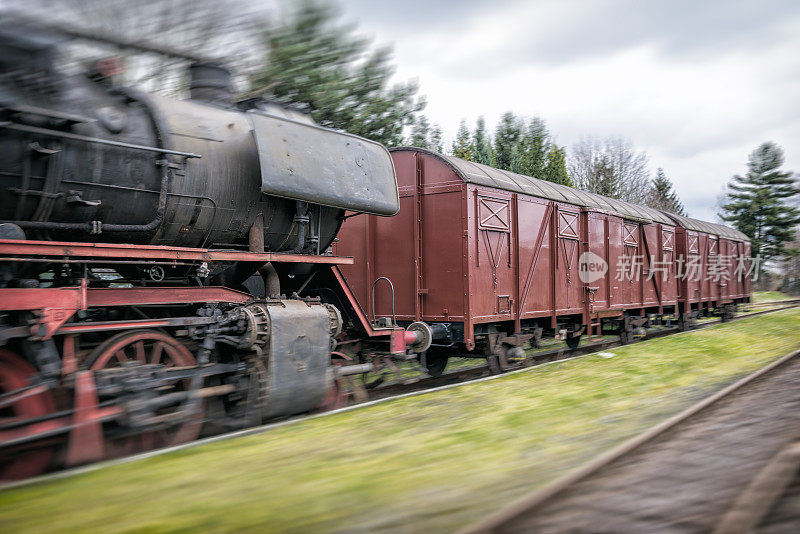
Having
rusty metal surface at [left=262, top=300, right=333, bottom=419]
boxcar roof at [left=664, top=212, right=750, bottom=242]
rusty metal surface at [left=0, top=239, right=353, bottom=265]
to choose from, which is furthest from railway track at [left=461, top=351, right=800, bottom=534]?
boxcar roof at [left=664, top=212, right=750, bottom=242]

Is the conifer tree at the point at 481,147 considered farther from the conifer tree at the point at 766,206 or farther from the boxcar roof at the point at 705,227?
the conifer tree at the point at 766,206

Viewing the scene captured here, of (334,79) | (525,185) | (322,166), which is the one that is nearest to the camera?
(322,166)

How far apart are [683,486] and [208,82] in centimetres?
599

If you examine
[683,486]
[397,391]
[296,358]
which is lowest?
[397,391]

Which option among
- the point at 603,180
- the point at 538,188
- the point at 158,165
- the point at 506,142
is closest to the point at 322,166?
the point at 158,165

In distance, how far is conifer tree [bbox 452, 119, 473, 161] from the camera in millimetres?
26522

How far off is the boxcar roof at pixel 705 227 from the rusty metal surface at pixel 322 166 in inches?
581

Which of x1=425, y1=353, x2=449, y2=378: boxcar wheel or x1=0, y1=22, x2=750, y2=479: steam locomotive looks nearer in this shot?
x1=0, y1=22, x2=750, y2=479: steam locomotive

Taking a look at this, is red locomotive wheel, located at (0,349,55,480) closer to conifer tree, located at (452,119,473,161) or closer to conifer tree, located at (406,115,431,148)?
conifer tree, located at (406,115,431,148)

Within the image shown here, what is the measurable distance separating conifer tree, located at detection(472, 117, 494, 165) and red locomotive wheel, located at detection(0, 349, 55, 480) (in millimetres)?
23305

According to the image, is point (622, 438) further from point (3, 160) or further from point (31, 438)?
point (3, 160)

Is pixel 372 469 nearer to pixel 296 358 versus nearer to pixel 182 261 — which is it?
pixel 296 358

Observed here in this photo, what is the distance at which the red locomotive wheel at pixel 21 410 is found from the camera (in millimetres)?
4352

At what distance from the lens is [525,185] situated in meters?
10.7
